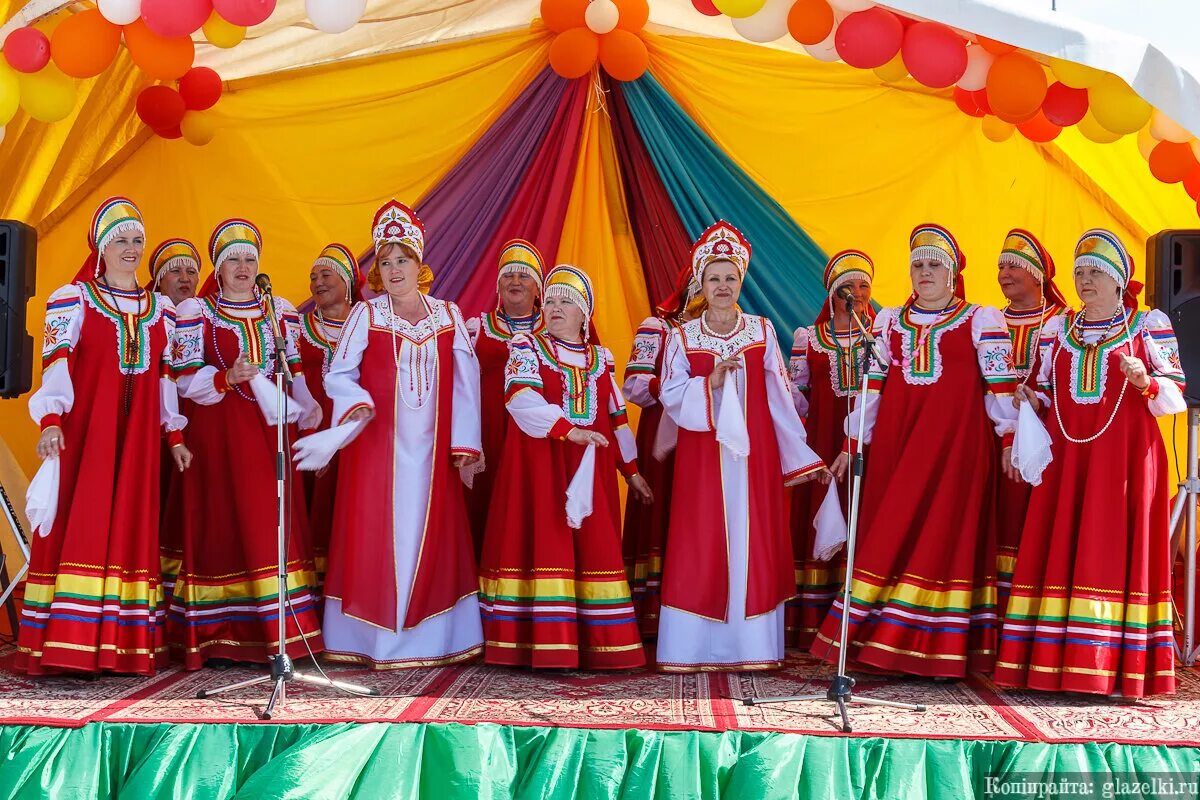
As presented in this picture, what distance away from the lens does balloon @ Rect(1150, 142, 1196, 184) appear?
5.29 meters

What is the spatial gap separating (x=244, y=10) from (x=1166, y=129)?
356 cm

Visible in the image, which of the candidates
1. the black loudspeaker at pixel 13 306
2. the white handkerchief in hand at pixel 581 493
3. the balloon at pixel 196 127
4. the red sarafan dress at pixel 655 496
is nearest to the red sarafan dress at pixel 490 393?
the red sarafan dress at pixel 655 496

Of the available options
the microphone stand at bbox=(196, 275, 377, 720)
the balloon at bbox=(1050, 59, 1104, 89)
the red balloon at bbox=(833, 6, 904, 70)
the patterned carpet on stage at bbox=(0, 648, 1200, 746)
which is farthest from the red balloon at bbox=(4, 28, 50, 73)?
the balloon at bbox=(1050, 59, 1104, 89)

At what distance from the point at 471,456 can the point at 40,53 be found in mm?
2349

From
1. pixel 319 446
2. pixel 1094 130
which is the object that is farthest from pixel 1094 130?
pixel 319 446

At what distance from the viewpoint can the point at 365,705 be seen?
4.50 meters

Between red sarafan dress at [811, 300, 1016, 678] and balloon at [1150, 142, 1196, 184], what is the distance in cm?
95

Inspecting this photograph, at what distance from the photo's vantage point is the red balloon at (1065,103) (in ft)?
17.2

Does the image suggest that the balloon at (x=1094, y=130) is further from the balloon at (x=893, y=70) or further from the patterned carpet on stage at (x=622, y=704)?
the patterned carpet on stage at (x=622, y=704)

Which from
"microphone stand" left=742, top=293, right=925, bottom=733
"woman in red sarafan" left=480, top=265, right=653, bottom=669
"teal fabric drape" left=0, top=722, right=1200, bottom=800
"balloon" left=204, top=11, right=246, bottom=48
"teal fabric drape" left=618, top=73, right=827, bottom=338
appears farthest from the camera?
"teal fabric drape" left=618, top=73, right=827, bottom=338

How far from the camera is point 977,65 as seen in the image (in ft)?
17.6

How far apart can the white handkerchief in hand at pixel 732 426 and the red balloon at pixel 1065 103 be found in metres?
1.68

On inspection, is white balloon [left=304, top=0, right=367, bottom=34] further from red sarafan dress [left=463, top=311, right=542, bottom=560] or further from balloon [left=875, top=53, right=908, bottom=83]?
balloon [left=875, top=53, right=908, bottom=83]

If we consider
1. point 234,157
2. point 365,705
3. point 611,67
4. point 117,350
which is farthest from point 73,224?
point 365,705
